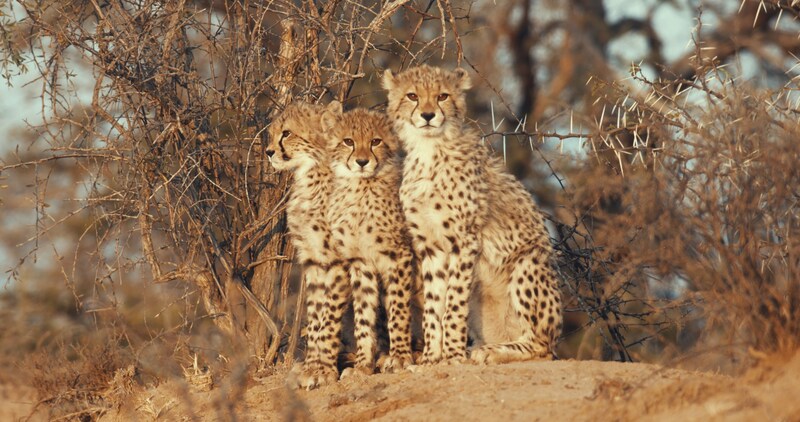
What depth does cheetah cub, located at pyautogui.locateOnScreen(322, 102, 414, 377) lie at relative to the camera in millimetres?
5879

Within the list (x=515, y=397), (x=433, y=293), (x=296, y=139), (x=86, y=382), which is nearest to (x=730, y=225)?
(x=515, y=397)

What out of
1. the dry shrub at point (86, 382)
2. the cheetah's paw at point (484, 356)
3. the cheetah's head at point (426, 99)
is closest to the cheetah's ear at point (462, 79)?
the cheetah's head at point (426, 99)

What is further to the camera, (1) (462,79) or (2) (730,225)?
(1) (462,79)

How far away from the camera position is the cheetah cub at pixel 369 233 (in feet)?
19.3

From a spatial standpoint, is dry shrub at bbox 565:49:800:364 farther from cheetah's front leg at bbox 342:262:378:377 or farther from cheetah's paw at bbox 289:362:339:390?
cheetah's paw at bbox 289:362:339:390

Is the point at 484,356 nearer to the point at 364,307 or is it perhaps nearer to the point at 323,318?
the point at 364,307

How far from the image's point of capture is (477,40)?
15.2m

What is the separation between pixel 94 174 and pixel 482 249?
219 centimetres

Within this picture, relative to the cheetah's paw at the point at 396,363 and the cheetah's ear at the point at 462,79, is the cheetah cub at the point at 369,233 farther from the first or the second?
the cheetah's ear at the point at 462,79

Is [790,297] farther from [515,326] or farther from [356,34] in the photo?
[356,34]

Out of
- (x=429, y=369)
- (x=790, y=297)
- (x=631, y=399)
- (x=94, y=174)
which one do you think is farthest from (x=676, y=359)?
(x=94, y=174)

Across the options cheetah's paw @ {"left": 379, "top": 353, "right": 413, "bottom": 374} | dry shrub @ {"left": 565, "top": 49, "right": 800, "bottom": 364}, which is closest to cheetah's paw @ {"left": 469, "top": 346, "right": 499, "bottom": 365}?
cheetah's paw @ {"left": 379, "top": 353, "right": 413, "bottom": 374}

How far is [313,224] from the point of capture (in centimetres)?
611

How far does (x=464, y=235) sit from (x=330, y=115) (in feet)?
3.29
